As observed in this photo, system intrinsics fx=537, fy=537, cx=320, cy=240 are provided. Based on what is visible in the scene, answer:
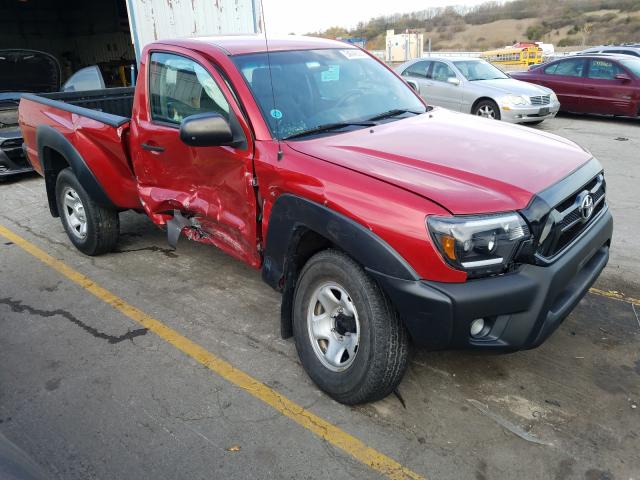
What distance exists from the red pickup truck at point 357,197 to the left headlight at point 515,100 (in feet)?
24.1

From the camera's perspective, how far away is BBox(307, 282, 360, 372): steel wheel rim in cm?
278

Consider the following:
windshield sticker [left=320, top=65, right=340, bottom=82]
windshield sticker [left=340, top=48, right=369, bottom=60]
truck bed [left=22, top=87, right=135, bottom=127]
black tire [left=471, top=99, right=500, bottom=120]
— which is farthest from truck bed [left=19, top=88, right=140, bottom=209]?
black tire [left=471, top=99, right=500, bottom=120]

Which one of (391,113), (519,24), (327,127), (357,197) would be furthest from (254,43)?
(519,24)

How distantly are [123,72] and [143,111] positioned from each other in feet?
34.6

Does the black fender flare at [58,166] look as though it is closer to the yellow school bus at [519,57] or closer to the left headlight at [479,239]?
the left headlight at [479,239]

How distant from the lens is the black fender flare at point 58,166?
451 cm

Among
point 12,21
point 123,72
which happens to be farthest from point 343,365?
point 12,21

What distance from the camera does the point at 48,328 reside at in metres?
3.77

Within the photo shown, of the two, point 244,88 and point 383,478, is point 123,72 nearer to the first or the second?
point 244,88

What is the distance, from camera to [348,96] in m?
3.61

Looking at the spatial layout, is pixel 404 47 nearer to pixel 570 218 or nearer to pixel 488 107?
pixel 488 107

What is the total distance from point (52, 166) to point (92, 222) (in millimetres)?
912

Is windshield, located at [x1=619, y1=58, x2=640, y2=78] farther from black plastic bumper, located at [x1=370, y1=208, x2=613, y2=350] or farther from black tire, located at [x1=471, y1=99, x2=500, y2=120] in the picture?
black plastic bumper, located at [x1=370, y1=208, x2=613, y2=350]

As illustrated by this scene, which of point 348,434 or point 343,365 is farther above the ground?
point 343,365
